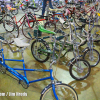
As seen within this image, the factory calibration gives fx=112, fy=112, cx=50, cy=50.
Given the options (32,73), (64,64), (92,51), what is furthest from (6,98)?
(92,51)

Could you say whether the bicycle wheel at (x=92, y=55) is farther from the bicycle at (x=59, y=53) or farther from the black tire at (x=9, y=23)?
the black tire at (x=9, y=23)

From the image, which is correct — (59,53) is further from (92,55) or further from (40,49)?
(92,55)

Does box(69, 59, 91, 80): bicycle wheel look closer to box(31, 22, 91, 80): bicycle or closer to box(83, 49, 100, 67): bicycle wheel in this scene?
box(31, 22, 91, 80): bicycle

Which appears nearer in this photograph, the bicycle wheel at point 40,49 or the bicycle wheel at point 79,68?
the bicycle wheel at point 79,68

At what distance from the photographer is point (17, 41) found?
6.70ft

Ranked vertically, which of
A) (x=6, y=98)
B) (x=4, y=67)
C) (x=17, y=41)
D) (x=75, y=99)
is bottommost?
(x=6, y=98)

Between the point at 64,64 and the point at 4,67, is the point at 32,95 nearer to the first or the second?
the point at 4,67

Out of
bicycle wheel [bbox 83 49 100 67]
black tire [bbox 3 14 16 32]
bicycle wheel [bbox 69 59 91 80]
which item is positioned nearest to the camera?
bicycle wheel [bbox 69 59 91 80]

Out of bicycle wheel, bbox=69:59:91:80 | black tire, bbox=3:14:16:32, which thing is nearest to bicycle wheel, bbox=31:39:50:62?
bicycle wheel, bbox=69:59:91:80

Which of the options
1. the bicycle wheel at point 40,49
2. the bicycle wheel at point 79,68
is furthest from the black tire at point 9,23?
the bicycle wheel at point 79,68

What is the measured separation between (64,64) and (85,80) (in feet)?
2.24

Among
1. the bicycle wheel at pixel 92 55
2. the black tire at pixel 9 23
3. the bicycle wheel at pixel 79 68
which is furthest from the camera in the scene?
the black tire at pixel 9 23

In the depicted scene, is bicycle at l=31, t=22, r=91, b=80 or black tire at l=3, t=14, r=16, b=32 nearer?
bicycle at l=31, t=22, r=91, b=80

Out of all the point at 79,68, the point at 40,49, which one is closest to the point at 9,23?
the point at 40,49
